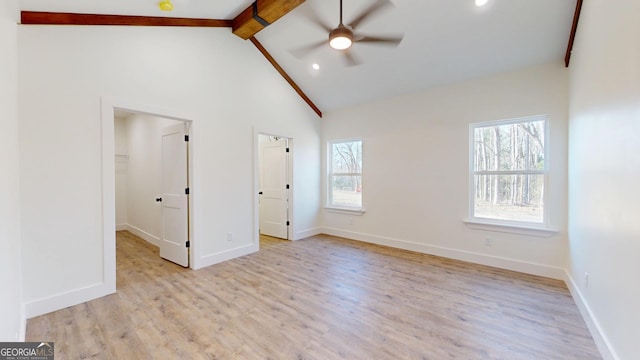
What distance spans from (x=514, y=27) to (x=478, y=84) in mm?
901

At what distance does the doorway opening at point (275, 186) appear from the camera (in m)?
5.35

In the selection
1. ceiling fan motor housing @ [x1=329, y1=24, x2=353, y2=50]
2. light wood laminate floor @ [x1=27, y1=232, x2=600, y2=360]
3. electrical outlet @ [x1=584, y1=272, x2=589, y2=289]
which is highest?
ceiling fan motor housing @ [x1=329, y1=24, x2=353, y2=50]

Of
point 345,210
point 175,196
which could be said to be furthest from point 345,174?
point 175,196

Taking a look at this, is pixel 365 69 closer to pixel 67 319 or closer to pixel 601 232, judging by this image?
pixel 601 232

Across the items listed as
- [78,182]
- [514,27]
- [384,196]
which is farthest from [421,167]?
[78,182]

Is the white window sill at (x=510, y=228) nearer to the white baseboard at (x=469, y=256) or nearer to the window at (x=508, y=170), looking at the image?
the window at (x=508, y=170)

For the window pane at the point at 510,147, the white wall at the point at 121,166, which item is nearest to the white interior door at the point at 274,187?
the white wall at the point at 121,166

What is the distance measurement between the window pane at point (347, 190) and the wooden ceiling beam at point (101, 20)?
142 inches

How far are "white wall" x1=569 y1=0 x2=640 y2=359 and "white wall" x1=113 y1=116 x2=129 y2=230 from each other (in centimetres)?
783

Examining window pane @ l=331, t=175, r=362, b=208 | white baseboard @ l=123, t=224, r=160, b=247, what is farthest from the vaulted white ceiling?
white baseboard @ l=123, t=224, r=160, b=247

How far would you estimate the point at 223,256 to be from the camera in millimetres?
4020

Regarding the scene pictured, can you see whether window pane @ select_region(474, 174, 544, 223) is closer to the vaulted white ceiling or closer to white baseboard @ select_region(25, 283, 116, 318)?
the vaulted white ceiling

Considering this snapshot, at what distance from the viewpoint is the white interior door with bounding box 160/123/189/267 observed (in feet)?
12.4

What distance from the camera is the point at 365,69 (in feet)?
14.3
